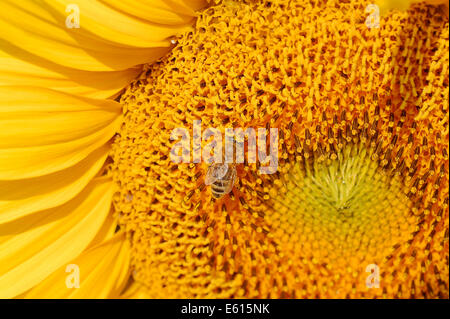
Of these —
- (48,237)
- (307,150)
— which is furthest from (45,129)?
(307,150)

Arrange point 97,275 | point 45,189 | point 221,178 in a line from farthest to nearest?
point 97,275, point 45,189, point 221,178

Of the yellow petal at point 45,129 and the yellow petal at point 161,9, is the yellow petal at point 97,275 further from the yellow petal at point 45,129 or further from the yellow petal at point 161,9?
the yellow petal at point 161,9

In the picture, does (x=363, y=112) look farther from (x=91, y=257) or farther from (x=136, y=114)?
(x=91, y=257)

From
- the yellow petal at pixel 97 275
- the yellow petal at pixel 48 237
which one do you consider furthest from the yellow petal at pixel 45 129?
the yellow petal at pixel 97 275

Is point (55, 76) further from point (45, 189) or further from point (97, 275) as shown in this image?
point (97, 275)

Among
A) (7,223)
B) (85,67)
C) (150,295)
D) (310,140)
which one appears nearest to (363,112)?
(310,140)

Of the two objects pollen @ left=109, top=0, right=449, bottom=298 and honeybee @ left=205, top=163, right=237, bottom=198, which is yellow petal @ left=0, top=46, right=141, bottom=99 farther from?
honeybee @ left=205, top=163, right=237, bottom=198
